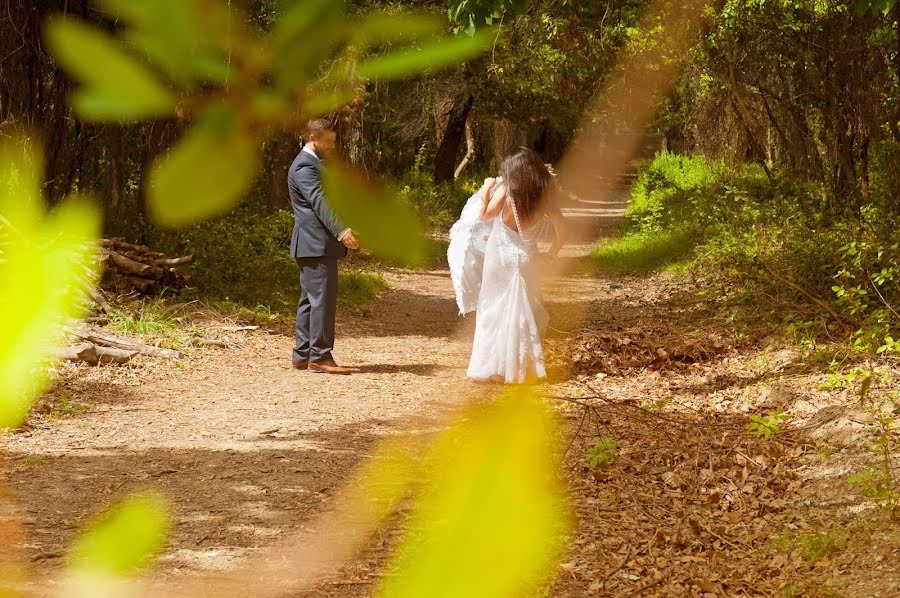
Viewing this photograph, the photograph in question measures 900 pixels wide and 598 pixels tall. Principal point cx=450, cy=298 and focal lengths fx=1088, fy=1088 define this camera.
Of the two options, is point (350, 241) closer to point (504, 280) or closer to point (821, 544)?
point (821, 544)

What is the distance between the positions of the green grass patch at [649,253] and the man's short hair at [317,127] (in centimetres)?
1413

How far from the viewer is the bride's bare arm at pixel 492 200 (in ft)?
24.9

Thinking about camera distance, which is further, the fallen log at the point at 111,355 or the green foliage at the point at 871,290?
the fallen log at the point at 111,355

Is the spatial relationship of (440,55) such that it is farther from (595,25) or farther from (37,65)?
(595,25)

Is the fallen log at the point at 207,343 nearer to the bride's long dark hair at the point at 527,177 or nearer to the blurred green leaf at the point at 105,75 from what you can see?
the bride's long dark hair at the point at 527,177

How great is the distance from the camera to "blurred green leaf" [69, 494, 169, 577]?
0.55 m

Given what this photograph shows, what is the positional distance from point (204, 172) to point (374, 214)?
0.24 ft

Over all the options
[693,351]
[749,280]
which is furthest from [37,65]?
[749,280]

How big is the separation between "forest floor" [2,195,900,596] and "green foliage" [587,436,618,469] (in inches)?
1.1

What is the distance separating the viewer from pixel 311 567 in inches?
153

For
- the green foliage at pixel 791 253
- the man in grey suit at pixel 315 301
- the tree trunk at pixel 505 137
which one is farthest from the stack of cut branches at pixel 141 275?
the tree trunk at pixel 505 137

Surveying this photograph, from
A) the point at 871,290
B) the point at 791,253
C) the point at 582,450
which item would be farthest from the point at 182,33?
the point at 791,253

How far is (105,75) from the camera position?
431 millimetres

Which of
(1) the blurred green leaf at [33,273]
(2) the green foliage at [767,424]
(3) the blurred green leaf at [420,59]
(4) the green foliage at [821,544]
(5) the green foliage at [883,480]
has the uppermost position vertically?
(3) the blurred green leaf at [420,59]
